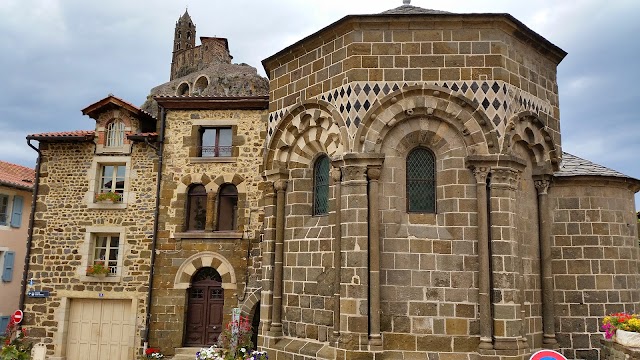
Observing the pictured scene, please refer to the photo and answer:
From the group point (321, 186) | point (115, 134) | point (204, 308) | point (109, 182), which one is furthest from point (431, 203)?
point (115, 134)

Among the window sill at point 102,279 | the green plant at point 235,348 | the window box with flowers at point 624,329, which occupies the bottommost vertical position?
the green plant at point 235,348

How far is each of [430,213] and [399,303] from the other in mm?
1653

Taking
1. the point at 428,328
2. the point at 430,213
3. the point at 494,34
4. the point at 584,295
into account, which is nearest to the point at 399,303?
the point at 428,328

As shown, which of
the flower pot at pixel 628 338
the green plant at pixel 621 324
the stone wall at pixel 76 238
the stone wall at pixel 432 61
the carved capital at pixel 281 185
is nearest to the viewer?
the flower pot at pixel 628 338

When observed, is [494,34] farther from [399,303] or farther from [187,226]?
[187,226]

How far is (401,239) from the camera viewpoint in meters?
8.62

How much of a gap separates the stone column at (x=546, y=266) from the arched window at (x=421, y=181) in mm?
2386

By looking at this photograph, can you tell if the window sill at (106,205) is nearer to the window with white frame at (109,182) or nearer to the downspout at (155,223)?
the window with white frame at (109,182)

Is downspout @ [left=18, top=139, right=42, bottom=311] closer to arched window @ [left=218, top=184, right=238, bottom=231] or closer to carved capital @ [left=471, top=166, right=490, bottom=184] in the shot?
arched window @ [left=218, top=184, right=238, bottom=231]

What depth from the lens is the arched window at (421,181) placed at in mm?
8969

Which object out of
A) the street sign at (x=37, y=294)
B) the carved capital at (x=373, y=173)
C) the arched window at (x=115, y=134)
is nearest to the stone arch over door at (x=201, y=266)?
the street sign at (x=37, y=294)

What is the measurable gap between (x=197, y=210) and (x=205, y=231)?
33.3 inches

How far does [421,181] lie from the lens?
905 cm

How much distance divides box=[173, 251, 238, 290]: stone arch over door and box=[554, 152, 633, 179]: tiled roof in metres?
9.79
